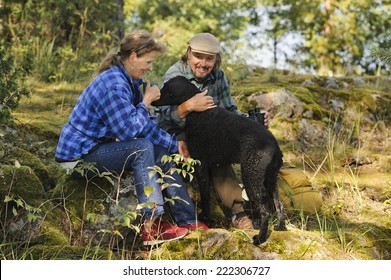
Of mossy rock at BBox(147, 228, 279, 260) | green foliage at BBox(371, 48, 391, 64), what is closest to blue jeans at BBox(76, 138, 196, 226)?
mossy rock at BBox(147, 228, 279, 260)

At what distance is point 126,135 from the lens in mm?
3975

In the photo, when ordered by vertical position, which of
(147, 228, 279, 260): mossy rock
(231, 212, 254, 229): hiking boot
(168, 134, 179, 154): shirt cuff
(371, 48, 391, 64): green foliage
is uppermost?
(371, 48, 391, 64): green foliage

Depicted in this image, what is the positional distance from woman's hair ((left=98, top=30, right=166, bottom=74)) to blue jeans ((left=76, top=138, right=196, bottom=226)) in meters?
0.71

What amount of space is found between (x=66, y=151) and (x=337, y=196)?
110 inches

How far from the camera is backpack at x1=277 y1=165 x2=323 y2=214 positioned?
486 centimetres

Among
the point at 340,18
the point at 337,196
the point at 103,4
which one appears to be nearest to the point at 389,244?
the point at 337,196

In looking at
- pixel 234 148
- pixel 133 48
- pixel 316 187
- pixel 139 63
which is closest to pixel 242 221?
pixel 234 148

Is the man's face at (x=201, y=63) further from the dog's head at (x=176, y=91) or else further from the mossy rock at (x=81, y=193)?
the mossy rock at (x=81, y=193)

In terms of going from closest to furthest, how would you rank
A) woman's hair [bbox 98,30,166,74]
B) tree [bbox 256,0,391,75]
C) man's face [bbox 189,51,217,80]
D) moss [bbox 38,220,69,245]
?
moss [bbox 38,220,69,245]
woman's hair [bbox 98,30,166,74]
man's face [bbox 189,51,217,80]
tree [bbox 256,0,391,75]

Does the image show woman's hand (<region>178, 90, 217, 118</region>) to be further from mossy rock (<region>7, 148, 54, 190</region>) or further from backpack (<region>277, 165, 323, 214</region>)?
mossy rock (<region>7, 148, 54, 190</region>)

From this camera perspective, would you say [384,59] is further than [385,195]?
No

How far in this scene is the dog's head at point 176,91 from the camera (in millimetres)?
4668

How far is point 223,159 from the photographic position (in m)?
4.40
